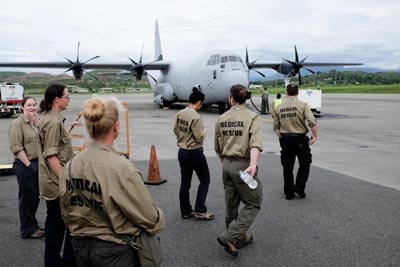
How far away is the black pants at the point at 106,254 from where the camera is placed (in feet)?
7.37

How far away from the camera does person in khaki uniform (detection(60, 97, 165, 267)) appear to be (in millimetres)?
2154

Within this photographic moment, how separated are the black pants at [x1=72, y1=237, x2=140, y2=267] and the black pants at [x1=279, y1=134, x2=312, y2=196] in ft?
15.1

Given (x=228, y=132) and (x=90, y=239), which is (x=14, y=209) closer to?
(x=228, y=132)

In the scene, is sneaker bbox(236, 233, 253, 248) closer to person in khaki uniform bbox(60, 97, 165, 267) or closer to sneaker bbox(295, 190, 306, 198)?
sneaker bbox(295, 190, 306, 198)

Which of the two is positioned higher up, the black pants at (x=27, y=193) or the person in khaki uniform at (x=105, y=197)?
the person in khaki uniform at (x=105, y=197)

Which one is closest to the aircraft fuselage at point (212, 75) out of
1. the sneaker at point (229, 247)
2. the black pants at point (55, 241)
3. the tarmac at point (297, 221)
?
the tarmac at point (297, 221)

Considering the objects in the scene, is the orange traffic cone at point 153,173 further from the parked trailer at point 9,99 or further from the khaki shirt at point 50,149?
the parked trailer at point 9,99

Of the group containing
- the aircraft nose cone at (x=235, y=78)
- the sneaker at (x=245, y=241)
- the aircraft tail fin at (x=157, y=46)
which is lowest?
the sneaker at (x=245, y=241)

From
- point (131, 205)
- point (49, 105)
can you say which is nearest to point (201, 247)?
point (49, 105)

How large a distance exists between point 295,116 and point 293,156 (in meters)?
0.70

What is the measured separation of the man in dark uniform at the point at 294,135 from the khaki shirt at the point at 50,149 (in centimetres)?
394

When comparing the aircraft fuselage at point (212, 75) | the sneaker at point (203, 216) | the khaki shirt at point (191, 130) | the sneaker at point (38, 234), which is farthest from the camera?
the aircraft fuselage at point (212, 75)

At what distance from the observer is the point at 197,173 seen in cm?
558

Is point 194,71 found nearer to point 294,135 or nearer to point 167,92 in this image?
point 167,92
